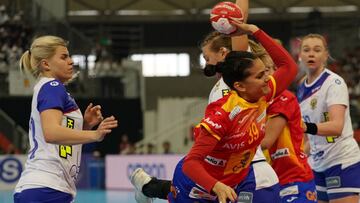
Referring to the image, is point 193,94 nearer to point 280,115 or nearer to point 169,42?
point 169,42

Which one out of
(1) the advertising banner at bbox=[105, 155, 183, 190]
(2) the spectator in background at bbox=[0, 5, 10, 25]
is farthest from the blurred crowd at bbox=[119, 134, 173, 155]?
(2) the spectator in background at bbox=[0, 5, 10, 25]

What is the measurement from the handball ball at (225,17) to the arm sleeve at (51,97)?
901 mm

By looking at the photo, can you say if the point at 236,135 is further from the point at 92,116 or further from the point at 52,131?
the point at 92,116

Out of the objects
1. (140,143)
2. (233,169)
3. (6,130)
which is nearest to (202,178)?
(233,169)

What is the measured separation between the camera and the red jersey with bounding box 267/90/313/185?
4.43 meters

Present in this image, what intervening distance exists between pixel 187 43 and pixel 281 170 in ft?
77.9

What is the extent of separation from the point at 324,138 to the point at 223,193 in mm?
2532

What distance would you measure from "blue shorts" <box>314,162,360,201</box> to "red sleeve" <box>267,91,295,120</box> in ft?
4.80

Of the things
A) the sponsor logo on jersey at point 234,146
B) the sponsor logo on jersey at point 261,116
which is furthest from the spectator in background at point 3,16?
the sponsor logo on jersey at point 234,146

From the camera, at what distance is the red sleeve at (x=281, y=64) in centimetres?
416

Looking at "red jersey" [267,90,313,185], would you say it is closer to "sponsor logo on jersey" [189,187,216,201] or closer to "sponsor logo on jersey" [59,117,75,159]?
"sponsor logo on jersey" [189,187,216,201]

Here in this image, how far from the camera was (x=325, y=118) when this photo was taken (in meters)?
5.70

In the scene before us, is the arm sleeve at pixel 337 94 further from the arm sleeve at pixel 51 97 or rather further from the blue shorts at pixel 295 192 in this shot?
the arm sleeve at pixel 51 97

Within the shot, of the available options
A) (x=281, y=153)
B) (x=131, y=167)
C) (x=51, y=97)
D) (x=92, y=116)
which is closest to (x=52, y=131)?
(x=51, y=97)
